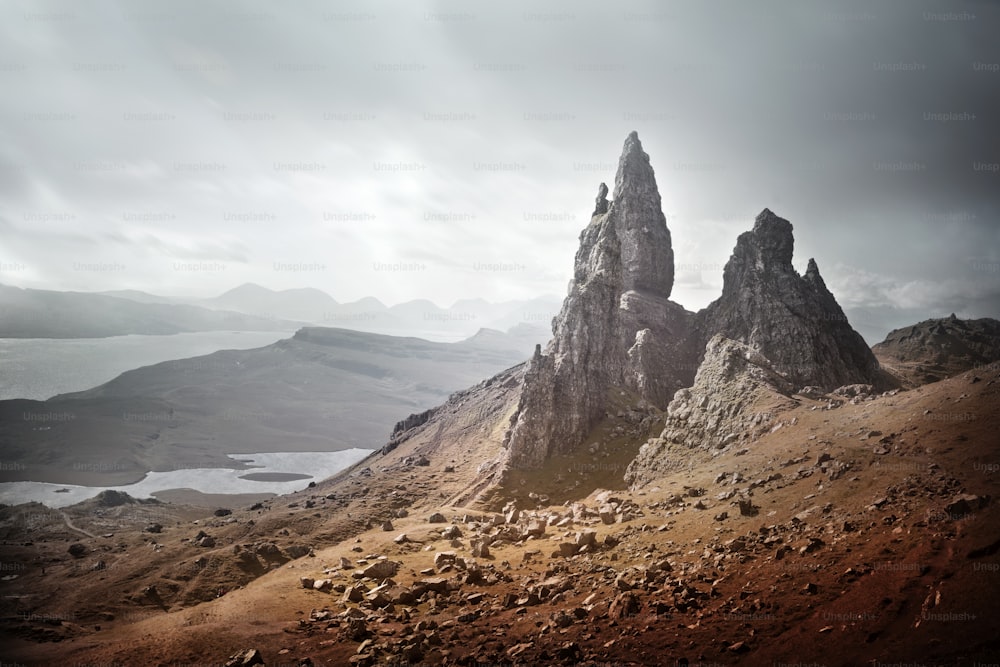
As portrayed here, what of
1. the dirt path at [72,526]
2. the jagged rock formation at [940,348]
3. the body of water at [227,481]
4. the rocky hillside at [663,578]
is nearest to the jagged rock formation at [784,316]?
the jagged rock formation at [940,348]

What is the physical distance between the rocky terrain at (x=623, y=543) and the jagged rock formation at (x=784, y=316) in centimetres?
44

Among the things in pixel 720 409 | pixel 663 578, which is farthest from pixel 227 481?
pixel 663 578

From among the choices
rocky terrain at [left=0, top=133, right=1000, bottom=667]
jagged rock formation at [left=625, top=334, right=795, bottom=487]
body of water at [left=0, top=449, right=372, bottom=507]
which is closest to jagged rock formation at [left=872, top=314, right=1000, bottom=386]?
rocky terrain at [left=0, top=133, right=1000, bottom=667]

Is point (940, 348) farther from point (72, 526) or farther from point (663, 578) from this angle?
point (72, 526)

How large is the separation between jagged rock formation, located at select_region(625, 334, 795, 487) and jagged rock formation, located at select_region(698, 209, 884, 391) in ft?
75.0

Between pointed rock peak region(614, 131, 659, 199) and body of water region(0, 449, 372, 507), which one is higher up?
pointed rock peak region(614, 131, 659, 199)

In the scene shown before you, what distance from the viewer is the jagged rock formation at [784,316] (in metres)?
63.1

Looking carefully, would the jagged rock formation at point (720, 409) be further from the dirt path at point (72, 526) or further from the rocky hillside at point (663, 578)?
the dirt path at point (72, 526)

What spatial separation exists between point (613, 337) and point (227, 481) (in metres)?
120

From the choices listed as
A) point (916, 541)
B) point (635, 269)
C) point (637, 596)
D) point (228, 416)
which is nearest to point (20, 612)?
point (637, 596)

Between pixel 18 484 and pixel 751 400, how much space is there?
6122 inches

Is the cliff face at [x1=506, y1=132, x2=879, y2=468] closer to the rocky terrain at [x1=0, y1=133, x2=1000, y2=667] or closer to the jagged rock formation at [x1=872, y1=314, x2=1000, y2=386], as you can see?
the rocky terrain at [x1=0, y1=133, x2=1000, y2=667]

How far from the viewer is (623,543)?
81.4 ft

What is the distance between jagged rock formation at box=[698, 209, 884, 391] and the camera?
207 ft
